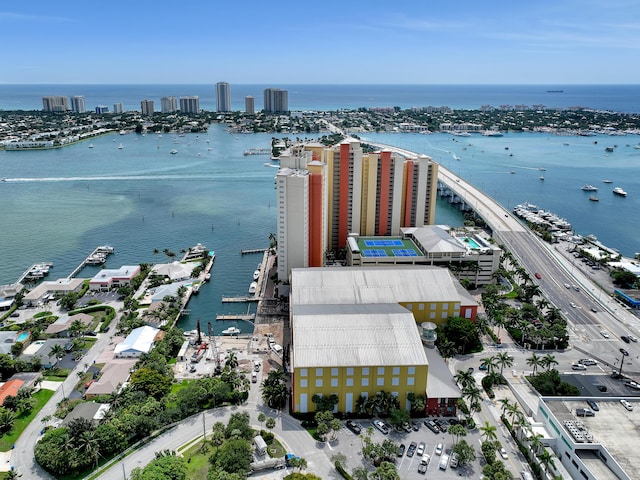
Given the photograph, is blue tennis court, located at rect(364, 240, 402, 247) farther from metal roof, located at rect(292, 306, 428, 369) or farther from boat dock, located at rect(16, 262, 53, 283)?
boat dock, located at rect(16, 262, 53, 283)

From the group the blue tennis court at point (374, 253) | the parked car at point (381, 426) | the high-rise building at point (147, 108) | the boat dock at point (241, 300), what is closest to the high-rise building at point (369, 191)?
the blue tennis court at point (374, 253)

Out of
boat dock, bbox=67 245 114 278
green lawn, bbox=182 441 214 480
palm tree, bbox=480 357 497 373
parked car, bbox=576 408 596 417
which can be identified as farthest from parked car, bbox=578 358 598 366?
boat dock, bbox=67 245 114 278

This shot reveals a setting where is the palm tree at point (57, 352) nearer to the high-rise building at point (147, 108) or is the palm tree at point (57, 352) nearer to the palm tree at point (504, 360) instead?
the palm tree at point (504, 360)

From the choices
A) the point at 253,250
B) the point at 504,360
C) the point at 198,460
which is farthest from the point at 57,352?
the point at 504,360

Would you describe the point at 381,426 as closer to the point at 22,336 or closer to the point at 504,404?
the point at 504,404

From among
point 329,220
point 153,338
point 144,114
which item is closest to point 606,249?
point 329,220
